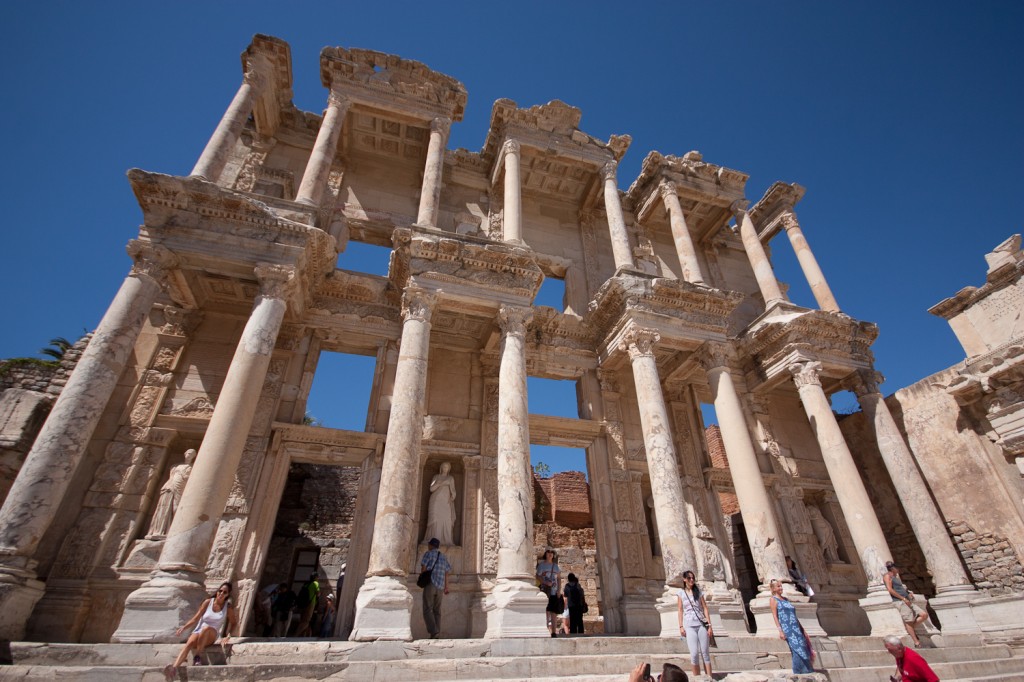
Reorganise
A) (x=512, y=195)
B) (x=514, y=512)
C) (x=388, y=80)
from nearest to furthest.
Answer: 1. (x=514, y=512)
2. (x=512, y=195)
3. (x=388, y=80)

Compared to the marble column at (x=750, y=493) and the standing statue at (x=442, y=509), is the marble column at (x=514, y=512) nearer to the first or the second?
the standing statue at (x=442, y=509)

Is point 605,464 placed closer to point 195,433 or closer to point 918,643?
point 918,643

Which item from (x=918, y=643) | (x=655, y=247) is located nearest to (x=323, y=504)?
(x=655, y=247)

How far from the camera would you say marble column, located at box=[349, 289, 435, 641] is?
23.2 feet

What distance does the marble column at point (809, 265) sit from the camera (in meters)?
14.8

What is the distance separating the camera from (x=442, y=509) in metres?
10.6

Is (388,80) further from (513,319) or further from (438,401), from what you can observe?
(438,401)

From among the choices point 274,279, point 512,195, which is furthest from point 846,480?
point 274,279

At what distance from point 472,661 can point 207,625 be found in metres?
3.21

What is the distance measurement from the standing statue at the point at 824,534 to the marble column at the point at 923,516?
5.88 ft

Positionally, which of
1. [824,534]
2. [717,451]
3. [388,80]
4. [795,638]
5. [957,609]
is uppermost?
[388,80]

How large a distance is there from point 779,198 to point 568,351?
988 centimetres

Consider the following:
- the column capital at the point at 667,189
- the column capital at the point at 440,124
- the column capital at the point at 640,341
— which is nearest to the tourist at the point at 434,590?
the column capital at the point at 640,341

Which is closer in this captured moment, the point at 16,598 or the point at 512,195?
the point at 16,598
